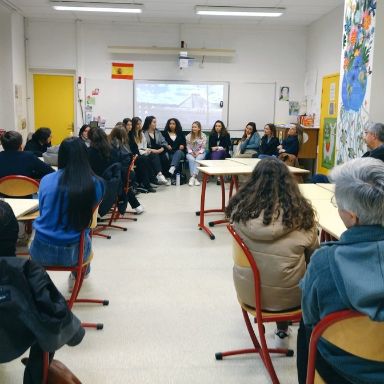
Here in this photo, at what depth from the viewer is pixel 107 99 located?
925 cm

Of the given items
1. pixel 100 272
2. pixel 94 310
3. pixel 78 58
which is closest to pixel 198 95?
pixel 78 58

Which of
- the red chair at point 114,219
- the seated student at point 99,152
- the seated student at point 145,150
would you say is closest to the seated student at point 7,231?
the seated student at point 99,152

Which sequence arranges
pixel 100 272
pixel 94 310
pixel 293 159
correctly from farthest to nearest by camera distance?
pixel 293 159, pixel 100 272, pixel 94 310

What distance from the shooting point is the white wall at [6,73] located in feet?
26.4

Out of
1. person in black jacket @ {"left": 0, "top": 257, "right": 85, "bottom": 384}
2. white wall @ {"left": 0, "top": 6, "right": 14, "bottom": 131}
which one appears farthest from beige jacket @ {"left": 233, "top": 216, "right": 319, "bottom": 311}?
white wall @ {"left": 0, "top": 6, "right": 14, "bottom": 131}

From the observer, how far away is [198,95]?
9398 mm

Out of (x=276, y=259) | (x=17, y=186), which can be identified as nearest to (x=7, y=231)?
(x=276, y=259)

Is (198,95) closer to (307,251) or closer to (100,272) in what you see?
(100,272)

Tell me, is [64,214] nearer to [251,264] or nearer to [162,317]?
[162,317]

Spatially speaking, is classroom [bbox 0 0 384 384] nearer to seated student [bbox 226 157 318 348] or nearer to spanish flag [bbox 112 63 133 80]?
spanish flag [bbox 112 63 133 80]

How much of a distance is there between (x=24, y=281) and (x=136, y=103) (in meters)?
8.10

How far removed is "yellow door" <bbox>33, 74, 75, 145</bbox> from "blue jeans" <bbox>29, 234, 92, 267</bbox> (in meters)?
6.94

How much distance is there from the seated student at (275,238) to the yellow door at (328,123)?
574 cm

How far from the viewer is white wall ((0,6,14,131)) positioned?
8055 mm
